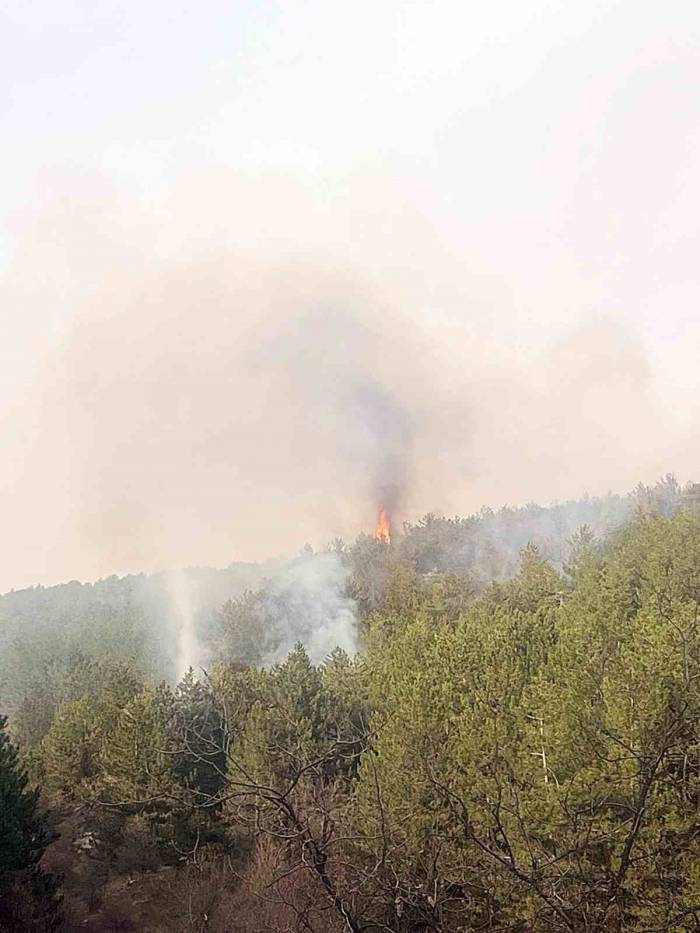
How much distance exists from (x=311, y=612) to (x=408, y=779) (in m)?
69.0

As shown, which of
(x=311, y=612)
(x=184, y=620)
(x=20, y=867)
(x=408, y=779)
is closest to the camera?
(x=408, y=779)

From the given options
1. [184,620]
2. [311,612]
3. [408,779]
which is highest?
[184,620]

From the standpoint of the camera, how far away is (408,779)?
70.5 feet

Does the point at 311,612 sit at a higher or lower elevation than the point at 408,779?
higher

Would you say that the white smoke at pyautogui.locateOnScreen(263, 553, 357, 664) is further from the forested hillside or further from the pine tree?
the pine tree

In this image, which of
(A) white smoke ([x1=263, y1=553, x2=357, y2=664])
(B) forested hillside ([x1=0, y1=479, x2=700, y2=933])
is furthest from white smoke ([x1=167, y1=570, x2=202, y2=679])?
(B) forested hillside ([x1=0, y1=479, x2=700, y2=933])

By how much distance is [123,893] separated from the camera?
3247cm

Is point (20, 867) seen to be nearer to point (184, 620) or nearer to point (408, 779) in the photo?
point (408, 779)

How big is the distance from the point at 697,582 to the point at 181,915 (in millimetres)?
31336

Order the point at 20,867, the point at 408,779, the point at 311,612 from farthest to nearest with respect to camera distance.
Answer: the point at 311,612 < the point at 20,867 < the point at 408,779

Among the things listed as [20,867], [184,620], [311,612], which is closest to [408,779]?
→ [20,867]

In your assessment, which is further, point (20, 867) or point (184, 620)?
point (184, 620)

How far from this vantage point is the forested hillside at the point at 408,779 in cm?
422

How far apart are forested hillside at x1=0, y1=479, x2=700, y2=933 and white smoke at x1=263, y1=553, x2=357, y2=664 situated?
4.11m
